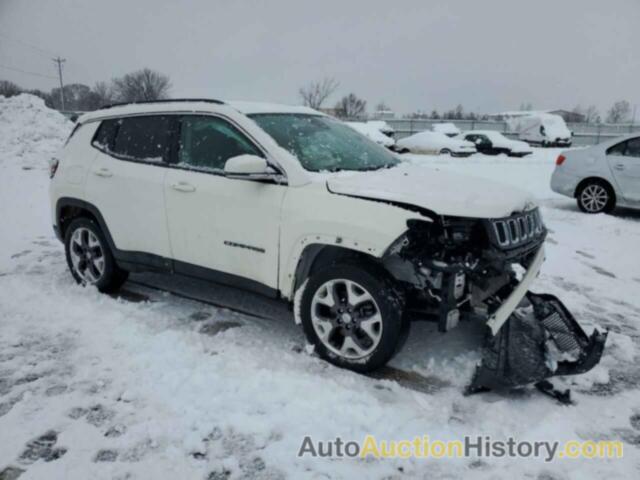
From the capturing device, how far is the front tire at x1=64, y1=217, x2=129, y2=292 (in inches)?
183

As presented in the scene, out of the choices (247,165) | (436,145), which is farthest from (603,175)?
(436,145)

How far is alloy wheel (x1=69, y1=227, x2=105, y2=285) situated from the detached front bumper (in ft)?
11.7

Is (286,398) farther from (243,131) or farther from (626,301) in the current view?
(626,301)

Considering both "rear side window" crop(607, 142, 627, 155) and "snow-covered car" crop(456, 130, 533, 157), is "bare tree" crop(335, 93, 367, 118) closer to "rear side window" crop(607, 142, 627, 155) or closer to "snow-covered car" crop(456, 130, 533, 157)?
"snow-covered car" crop(456, 130, 533, 157)

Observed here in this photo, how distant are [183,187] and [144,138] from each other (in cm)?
77

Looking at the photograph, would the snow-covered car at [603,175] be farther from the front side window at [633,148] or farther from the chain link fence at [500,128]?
the chain link fence at [500,128]

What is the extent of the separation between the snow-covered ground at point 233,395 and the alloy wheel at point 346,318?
21 centimetres

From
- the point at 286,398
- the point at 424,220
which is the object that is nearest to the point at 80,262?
the point at 286,398

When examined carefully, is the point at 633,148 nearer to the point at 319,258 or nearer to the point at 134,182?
→ the point at 319,258

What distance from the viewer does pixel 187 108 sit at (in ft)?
13.3

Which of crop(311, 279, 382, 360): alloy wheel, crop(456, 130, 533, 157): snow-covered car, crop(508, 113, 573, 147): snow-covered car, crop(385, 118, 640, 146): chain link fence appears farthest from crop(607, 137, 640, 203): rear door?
crop(385, 118, 640, 146): chain link fence

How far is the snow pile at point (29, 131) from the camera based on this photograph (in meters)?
13.3

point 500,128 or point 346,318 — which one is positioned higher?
point 500,128

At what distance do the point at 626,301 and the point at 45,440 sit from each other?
5068 millimetres
